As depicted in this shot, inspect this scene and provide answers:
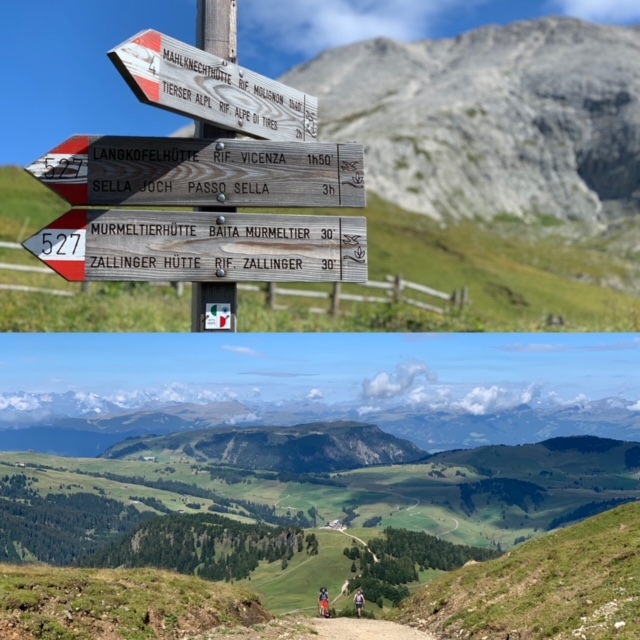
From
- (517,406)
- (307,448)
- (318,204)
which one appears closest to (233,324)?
(318,204)

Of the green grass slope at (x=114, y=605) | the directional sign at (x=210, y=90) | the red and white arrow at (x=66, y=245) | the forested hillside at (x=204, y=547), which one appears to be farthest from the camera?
the forested hillside at (x=204, y=547)

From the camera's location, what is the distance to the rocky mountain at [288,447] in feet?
39.6

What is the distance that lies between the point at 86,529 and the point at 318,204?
6.84 metres

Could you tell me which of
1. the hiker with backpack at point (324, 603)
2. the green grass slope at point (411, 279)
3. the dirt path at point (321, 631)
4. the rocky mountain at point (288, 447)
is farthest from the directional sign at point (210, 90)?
the green grass slope at point (411, 279)

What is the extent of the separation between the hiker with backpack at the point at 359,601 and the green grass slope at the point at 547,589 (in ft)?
3.51

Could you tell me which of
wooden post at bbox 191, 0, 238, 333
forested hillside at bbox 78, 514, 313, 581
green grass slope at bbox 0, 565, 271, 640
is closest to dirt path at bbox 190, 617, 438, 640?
green grass slope at bbox 0, 565, 271, 640

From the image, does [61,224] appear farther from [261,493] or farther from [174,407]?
[261,493]

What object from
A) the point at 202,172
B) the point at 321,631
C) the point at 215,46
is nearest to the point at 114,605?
the point at 321,631

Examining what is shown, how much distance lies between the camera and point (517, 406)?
12.4 metres

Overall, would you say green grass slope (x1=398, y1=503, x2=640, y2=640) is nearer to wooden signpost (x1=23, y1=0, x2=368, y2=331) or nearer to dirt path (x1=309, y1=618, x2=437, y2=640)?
dirt path (x1=309, y1=618, x2=437, y2=640)

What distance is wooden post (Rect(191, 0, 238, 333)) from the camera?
7734 millimetres

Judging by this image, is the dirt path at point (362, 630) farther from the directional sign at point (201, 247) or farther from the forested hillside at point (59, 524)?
the directional sign at point (201, 247)

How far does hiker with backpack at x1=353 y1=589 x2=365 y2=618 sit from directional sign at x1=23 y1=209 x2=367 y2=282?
6.53 meters

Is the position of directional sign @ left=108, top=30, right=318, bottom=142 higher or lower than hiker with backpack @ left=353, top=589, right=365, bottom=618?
higher
